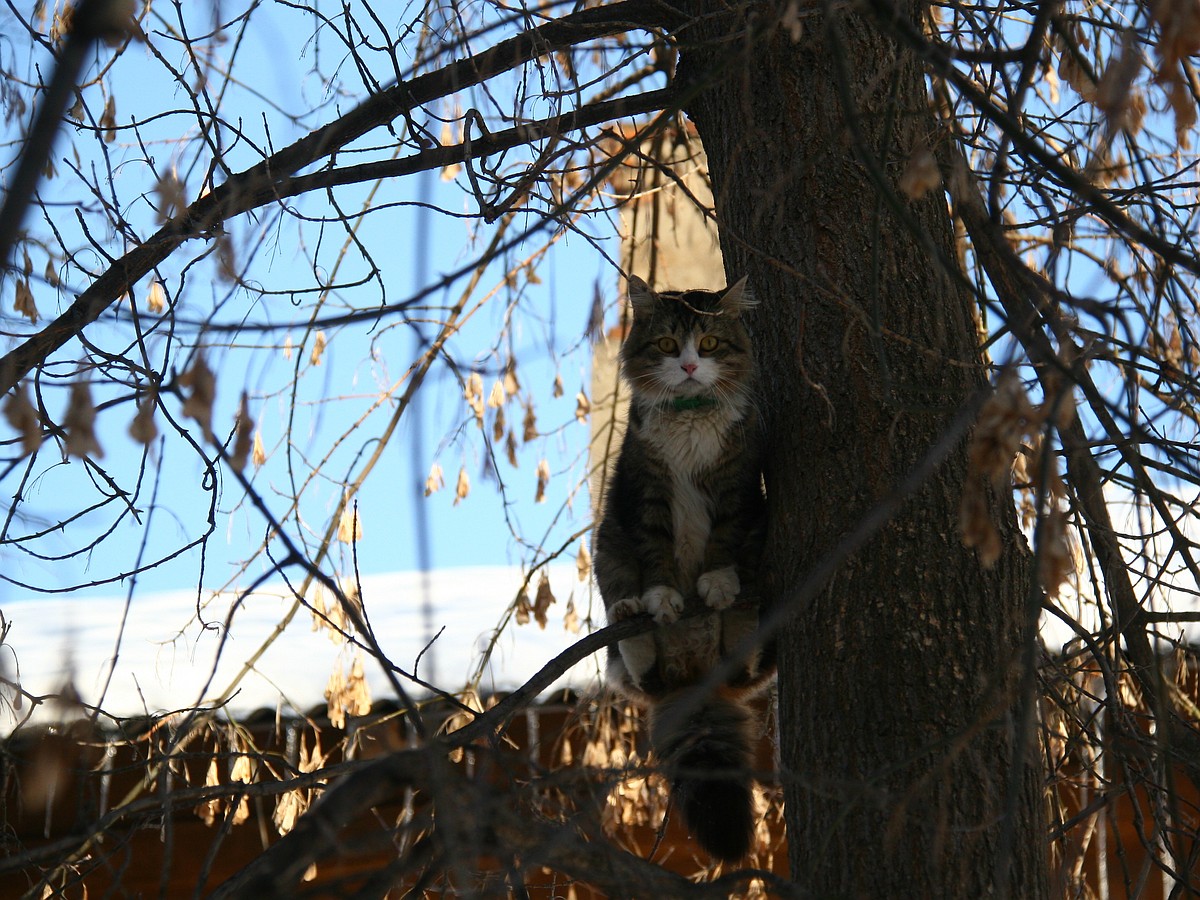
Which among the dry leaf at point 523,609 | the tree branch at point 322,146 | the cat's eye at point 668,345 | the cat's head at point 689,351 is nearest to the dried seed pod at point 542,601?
the dry leaf at point 523,609

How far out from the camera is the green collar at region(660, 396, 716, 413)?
3.04m

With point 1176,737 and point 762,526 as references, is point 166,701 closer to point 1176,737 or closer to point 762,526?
point 762,526

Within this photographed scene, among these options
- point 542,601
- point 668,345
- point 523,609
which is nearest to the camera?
point 668,345

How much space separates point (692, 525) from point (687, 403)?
13.5 inches

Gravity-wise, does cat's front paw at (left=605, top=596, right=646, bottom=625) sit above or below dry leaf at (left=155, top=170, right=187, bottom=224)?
below

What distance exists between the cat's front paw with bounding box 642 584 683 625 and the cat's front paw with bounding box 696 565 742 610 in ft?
0.19

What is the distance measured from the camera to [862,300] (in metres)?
2.41

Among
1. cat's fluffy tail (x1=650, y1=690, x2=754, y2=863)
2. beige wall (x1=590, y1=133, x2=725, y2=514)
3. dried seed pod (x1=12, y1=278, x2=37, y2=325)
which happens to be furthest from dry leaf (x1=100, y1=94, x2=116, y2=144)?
cat's fluffy tail (x1=650, y1=690, x2=754, y2=863)

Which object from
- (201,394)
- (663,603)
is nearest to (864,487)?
(663,603)

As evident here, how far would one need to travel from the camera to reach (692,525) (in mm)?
2975

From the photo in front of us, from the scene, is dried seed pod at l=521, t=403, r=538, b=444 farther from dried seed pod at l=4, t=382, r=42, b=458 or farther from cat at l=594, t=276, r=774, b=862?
dried seed pod at l=4, t=382, r=42, b=458

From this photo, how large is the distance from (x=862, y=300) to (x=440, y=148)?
922 mm

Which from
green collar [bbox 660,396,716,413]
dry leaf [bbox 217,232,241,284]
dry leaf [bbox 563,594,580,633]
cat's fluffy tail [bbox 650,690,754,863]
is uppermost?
green collar [bbox 660,396,716,413]

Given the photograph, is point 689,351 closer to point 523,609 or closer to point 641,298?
point 641,298
